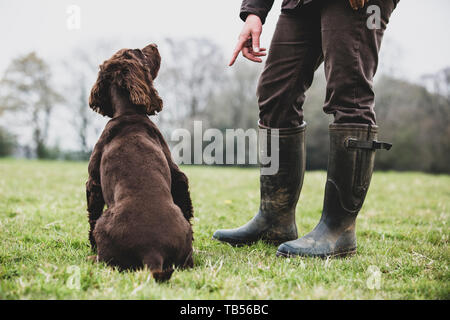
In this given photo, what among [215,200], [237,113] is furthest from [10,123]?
[215,200]

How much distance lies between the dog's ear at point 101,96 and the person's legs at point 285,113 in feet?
3.95

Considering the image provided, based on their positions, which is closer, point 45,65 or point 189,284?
point 189,284

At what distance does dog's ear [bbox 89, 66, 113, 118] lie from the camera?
2721 mm

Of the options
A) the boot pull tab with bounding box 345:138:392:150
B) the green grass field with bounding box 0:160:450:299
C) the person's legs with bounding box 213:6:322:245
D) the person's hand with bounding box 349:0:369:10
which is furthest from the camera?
the person's legs with bounding box 213:6:322:245

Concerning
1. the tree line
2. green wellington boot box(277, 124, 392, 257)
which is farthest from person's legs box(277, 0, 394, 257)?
the tree line

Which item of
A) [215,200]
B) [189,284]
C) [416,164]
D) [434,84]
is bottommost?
[416,164]

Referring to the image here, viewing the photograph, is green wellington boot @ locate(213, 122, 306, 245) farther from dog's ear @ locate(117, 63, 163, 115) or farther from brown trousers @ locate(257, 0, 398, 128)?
dog's ear @ locate(117, 63, 163, 115)

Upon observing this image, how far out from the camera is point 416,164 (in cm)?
2497

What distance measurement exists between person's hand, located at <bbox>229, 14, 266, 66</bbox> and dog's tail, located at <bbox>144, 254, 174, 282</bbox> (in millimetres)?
1587

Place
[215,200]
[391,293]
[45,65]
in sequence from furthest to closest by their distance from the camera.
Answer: [45,65], [215,200], [391,293]

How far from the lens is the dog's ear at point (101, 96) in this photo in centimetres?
272

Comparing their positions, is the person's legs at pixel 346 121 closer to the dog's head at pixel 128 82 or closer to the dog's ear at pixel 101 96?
the dog's head at pixel 128 82
